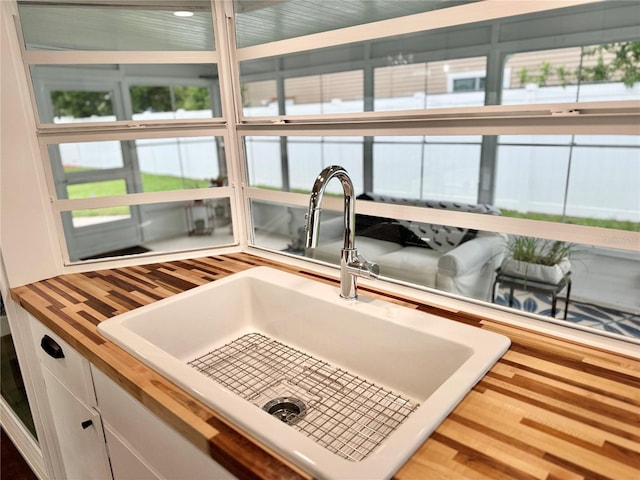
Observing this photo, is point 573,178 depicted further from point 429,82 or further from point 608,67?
point 429,82

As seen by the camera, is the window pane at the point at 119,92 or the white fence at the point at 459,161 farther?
the white fence at the point at 459,161

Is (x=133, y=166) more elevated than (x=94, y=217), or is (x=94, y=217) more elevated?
(x=133, y=166)

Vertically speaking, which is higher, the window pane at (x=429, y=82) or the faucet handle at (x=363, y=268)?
the window pane at (x=429, y=82)

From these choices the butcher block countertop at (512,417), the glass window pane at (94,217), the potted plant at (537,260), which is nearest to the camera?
the butcher block countertop at (512,417)

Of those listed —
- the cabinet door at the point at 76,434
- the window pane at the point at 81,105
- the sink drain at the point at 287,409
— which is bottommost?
the cabinet door at the point at 76,434

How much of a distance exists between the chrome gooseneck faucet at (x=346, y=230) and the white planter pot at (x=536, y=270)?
222 cm

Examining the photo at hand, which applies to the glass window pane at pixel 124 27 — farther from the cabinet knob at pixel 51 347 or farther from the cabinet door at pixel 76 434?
the cabinet door at pixel 76 434

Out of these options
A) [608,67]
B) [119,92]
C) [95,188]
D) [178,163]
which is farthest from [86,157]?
[608,67]

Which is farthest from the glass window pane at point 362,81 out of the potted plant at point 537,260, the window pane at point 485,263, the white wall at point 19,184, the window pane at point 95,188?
the white wall at point 19,184

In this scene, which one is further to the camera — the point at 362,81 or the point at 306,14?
the point at 362,81

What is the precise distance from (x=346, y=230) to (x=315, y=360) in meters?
0.42

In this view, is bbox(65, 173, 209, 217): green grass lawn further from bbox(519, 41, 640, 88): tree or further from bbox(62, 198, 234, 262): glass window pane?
bbox(519, 41, 640, 88): tree

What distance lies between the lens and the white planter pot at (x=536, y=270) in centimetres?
293

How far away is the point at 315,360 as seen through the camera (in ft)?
4.31
